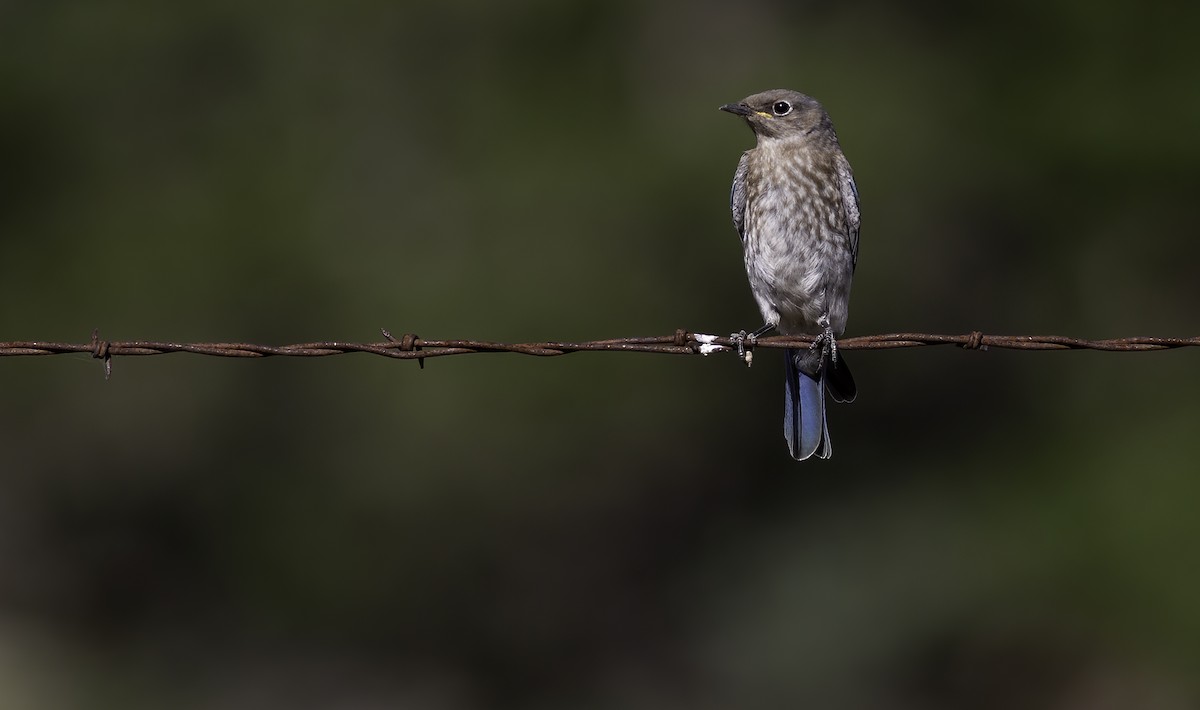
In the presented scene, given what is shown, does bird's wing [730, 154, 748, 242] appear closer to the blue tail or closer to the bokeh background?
the blue tail

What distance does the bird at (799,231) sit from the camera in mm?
6527

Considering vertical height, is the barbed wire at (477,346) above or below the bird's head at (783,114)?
below

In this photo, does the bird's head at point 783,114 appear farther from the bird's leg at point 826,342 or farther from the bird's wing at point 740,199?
the bird's leg at point 826,342

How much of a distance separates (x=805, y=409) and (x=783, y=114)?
4.54ft

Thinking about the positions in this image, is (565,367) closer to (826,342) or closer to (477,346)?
(826,342)

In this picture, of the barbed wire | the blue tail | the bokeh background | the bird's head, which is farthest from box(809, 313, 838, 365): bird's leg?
the bokeh background

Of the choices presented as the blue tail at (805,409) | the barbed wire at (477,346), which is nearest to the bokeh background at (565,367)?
the blue tail at (805,409)

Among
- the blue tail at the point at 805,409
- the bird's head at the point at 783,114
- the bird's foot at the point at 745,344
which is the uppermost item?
the bird's head at the point at 783,114

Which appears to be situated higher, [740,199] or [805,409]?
[740,199]

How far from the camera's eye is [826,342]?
5.15 metres

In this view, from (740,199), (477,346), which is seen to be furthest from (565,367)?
(477,346)

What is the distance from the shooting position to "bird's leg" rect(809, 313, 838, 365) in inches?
190

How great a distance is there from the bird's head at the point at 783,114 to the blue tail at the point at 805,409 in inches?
41.0

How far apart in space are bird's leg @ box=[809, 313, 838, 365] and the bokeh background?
543cm
